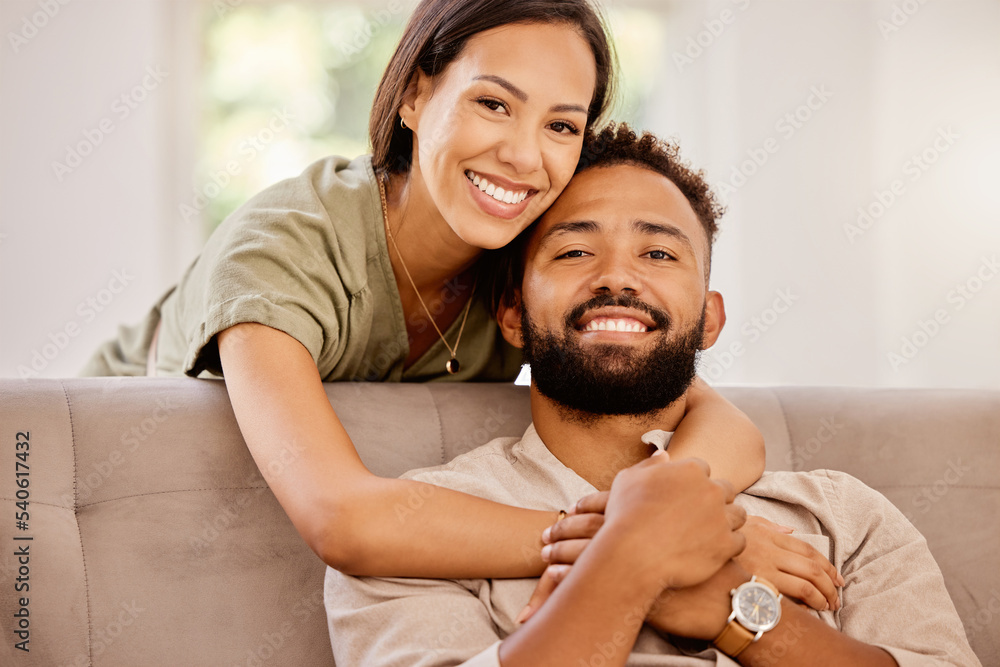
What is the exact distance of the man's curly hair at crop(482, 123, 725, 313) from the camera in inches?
66.9

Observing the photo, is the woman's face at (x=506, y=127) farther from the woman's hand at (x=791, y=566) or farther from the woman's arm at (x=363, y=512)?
the woman's hand at (x=791, y=566)

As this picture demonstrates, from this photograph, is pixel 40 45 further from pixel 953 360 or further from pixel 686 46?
pixel 953 360

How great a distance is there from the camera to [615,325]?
147 cm

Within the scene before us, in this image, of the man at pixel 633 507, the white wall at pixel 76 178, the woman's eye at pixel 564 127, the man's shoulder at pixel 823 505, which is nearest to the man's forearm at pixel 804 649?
the man at pixel 633 507

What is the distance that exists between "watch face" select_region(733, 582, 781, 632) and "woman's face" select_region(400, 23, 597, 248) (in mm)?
730

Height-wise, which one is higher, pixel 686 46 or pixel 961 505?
pixel 686 46

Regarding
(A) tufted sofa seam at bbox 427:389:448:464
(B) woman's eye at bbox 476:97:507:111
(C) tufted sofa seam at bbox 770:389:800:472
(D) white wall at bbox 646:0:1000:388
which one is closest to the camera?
(B) woman's eye at bbox 476:97:507:111

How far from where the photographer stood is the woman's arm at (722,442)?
1.43 meters

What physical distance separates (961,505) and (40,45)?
3362 mm

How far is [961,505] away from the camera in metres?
1.71

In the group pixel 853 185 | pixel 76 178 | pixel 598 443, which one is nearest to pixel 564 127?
pixel 598 443

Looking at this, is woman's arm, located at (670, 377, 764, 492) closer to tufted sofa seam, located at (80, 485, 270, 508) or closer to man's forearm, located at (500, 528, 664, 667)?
man's forearm, located at (500, 528, 664, 667)

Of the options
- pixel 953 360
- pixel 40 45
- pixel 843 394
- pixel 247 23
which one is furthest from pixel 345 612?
pixel 247 23

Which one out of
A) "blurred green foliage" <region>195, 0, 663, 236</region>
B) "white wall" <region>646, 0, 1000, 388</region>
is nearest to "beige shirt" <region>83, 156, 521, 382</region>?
"blurred green foliage" <region>195, 0, 663, 236</region>
